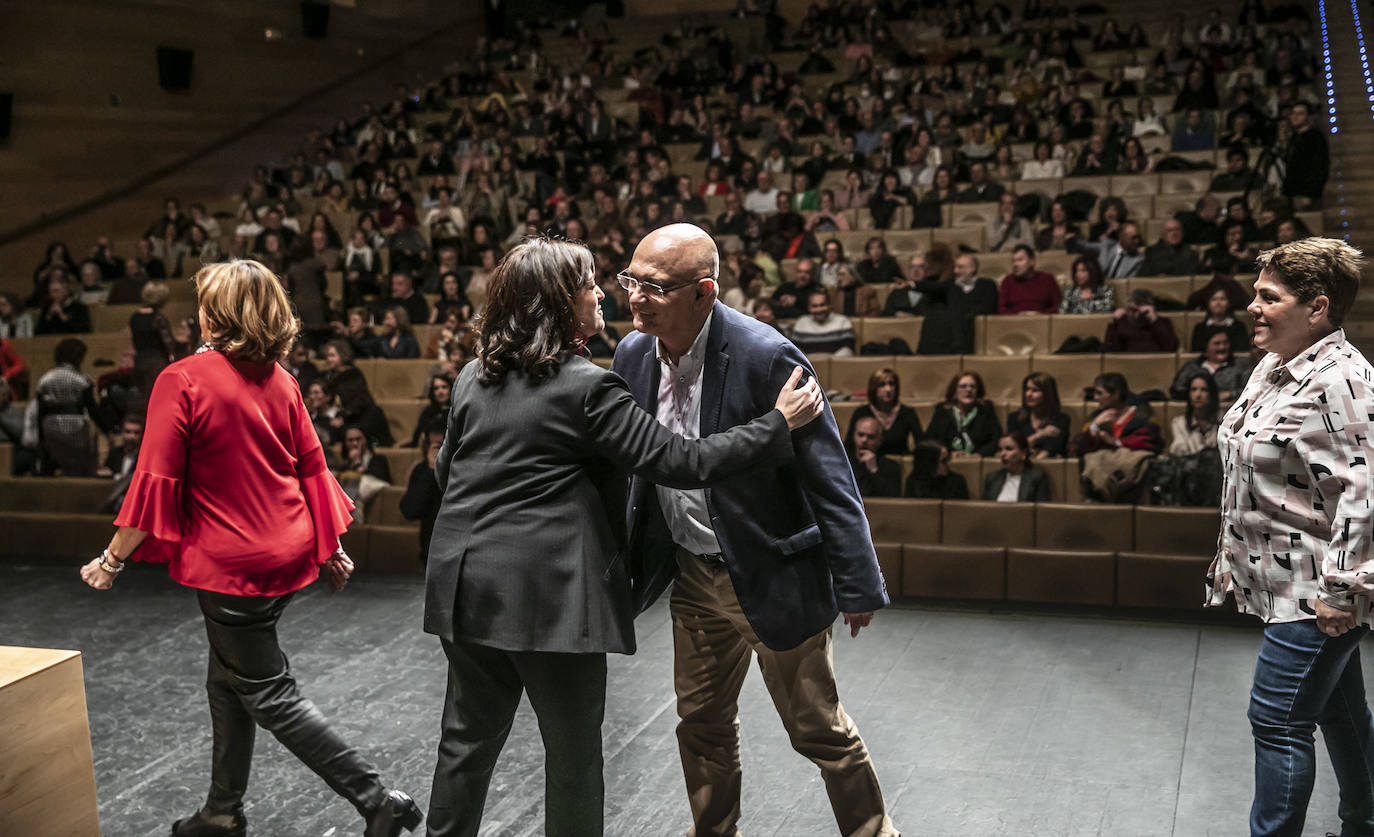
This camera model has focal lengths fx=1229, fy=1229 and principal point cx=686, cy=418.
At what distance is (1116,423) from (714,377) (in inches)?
154

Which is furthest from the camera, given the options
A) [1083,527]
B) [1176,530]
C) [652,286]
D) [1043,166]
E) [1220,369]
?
[1043,166]

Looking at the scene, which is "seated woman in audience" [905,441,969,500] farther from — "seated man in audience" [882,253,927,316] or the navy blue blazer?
the navy blue blazer

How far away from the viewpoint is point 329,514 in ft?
9.37

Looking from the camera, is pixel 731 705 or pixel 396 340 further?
pixel 396 340

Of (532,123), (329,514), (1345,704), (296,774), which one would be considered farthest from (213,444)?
(532,123)

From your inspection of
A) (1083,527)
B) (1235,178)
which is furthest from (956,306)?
(1235,178)

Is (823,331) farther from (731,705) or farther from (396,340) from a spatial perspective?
(731,705)

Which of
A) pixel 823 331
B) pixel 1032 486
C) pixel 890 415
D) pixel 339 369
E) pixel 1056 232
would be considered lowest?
pixel 1032 486

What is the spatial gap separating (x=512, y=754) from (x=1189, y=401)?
3684mm

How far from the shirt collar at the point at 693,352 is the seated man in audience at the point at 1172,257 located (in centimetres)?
576

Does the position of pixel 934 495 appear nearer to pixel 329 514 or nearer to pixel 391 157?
pixel 329 514

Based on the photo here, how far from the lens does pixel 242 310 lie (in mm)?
2666

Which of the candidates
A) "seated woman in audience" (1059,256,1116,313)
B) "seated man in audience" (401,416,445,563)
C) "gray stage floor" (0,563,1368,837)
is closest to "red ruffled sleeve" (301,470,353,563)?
"gray stage floor" (0,563,1368,837)

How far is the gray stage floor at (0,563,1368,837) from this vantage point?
3.07 m
